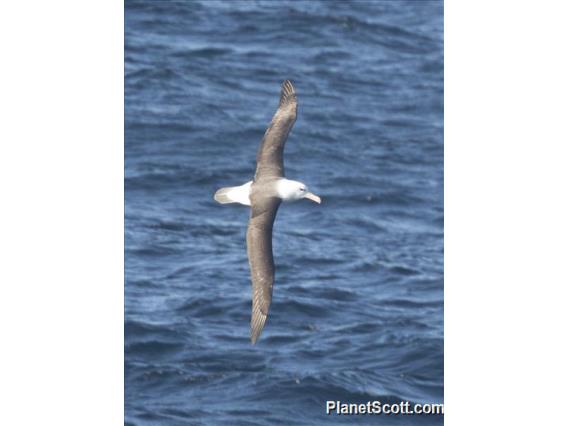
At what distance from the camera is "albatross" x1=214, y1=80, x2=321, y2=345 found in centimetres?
1190

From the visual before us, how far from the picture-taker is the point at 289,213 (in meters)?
17.8

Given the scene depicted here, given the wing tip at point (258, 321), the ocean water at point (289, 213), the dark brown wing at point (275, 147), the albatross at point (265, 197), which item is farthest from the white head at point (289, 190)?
the ocean water at point (289, 213)

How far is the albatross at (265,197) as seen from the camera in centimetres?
1190

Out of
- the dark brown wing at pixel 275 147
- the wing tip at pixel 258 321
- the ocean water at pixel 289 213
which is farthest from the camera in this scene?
the ocean water at pixel 289 213

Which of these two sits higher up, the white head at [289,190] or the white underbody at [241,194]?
the white head at [289,190]

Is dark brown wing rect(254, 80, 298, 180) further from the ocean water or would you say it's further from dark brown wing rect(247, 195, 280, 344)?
the ocean water

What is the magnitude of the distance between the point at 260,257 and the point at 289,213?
579cm

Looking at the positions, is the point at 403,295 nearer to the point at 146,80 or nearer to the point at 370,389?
Answer: the point at 370,389

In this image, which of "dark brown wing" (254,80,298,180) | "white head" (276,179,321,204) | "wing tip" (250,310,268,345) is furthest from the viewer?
"dark brown wing" (254,80,298,180)

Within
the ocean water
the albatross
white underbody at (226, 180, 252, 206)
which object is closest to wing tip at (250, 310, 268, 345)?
the albatross

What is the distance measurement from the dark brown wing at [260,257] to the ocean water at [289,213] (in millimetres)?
2798

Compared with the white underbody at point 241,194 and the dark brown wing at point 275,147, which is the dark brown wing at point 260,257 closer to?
the white underbody at point 241,194

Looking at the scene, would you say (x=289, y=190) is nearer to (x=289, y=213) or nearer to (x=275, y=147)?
(x=275, y=147)
